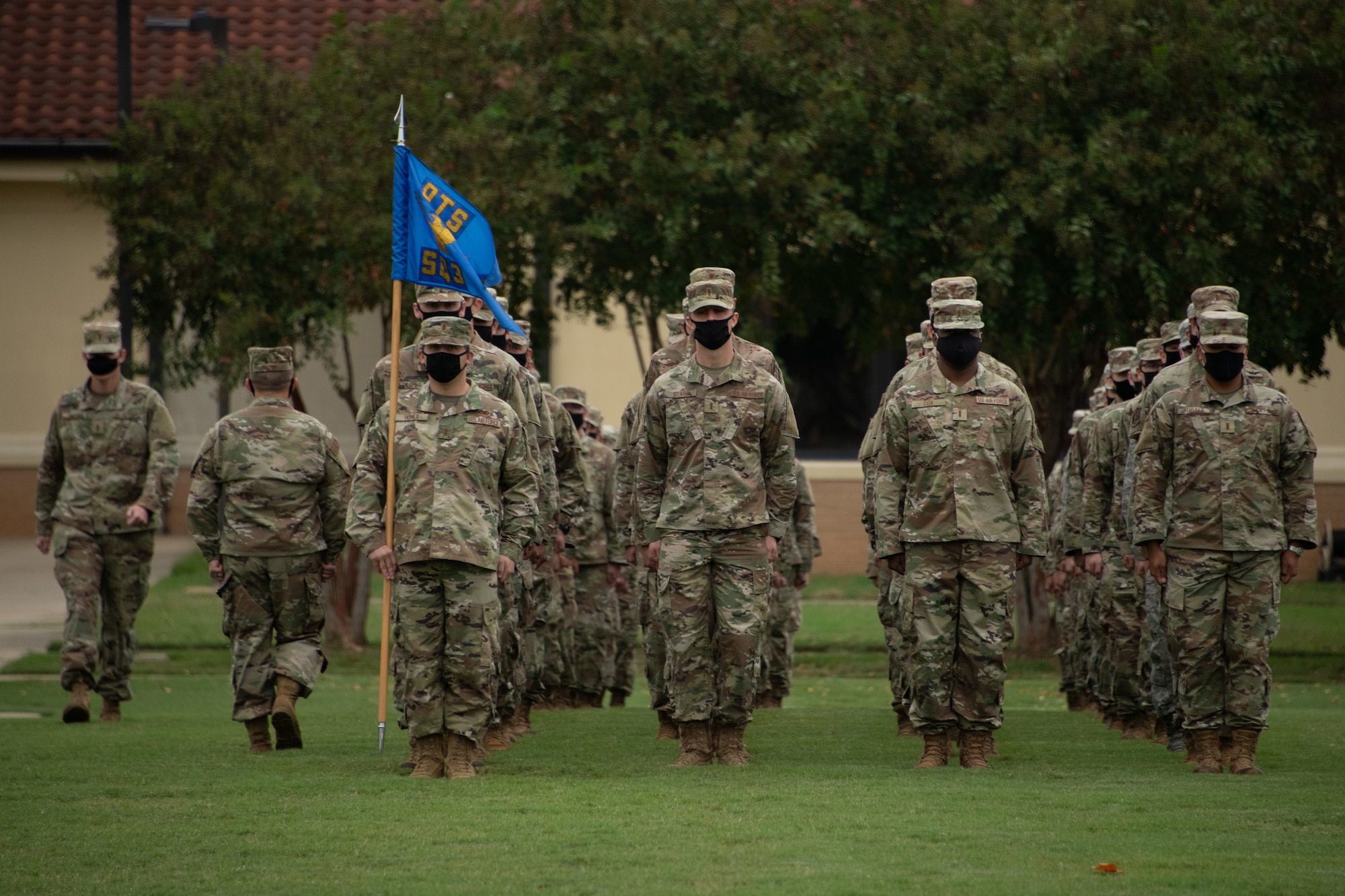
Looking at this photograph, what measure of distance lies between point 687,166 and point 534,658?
253 inches

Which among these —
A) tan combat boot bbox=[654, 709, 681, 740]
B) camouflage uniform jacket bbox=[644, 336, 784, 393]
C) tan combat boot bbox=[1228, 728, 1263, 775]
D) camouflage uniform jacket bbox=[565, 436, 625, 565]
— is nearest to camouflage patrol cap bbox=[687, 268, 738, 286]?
camouflage uniform jacket bbox=[644, 336, 784, 393]

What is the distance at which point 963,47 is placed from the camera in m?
17.1

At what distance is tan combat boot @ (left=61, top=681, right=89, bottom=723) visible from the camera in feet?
41.1

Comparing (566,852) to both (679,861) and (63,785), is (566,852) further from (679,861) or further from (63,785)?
(63,785)

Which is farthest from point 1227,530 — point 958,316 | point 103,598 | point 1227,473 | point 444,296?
point 103,598

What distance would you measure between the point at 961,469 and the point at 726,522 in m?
1.23

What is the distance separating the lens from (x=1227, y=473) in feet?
30.9

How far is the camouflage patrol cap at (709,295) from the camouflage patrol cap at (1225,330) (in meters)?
2.43

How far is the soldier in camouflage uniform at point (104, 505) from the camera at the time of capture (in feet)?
41.2

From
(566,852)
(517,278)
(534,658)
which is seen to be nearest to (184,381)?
(517,278)

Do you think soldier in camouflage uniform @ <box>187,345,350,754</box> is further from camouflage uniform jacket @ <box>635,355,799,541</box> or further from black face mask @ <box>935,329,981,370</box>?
black face mask @ <box>935,329,981,370</box>

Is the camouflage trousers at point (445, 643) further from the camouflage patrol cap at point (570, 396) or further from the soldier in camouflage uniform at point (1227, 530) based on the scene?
the camouflage patrol cap at point (570, 396)

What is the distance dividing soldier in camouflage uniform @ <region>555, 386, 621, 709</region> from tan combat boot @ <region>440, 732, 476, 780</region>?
185 inches

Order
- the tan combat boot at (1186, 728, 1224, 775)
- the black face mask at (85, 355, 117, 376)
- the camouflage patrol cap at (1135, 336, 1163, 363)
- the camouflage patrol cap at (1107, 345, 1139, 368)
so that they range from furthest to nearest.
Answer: the black face mask at (85, 355, 117, 376), the camouflage patrol cap at (1107, 345, 1139, 368), the camouflage patrol cap at (1135, 336, 1163, 363), the tan combat boot at (1186, 728, 1224, 775)
